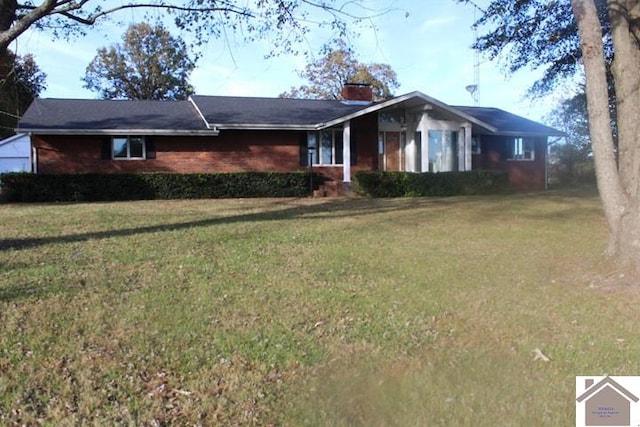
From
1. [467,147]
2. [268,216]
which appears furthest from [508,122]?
[268,216]

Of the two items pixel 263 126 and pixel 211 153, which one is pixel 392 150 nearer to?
pixel 263 126

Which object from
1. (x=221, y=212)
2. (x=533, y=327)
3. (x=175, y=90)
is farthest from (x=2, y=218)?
(x=175, y=90)

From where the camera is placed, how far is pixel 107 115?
22.8 m

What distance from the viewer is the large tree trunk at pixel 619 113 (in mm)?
6957

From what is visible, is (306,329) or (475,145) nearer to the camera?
(306,329)

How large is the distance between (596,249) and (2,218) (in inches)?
485

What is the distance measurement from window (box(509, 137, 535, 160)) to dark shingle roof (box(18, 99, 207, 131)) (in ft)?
46.8

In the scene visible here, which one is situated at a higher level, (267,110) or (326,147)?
(267,110)

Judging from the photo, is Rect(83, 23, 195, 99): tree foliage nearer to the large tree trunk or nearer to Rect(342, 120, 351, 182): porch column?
Rect(342, 120, 351, 182): porch column

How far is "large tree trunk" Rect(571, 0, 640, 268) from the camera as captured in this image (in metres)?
6.96

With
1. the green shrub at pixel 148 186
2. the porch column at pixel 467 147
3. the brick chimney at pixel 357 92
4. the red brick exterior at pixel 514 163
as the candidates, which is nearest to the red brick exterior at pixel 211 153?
the green shrub at pixel 148 186

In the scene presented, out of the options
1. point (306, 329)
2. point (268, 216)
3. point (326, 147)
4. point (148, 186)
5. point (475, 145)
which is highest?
point (475, 145)

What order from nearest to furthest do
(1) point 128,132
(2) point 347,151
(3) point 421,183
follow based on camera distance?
(1) point 128,132, (3) point 421,183, (2) point 347,151

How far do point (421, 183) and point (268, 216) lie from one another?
9.24 meters
